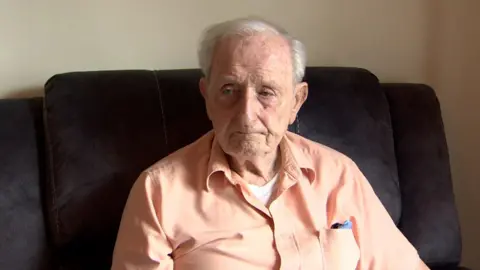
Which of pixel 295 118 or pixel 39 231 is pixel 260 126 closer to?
pixel 295 118

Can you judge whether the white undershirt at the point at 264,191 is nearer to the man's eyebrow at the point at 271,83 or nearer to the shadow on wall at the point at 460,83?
the man's eyebrow at the point at 271,83

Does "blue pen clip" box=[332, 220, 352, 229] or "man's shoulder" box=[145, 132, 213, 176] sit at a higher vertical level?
"man's shoulder" box=[145, 132, 213, 176]

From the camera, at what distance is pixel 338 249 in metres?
1.57

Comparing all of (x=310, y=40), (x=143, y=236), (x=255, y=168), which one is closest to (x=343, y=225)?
(x=255, y=168)

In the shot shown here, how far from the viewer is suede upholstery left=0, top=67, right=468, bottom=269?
1607 millimetres

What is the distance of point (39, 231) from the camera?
1604mm

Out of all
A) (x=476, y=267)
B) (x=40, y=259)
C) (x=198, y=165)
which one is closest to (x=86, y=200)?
(x=40, y=259)

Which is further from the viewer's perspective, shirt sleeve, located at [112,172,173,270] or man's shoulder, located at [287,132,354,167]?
man's shoulder, located at [287,132,354,167]

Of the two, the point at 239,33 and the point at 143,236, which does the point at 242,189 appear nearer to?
Answer: the point at 143,236

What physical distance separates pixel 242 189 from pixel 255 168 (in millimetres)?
79

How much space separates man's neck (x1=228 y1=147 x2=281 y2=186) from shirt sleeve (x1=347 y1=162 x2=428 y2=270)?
216 mm

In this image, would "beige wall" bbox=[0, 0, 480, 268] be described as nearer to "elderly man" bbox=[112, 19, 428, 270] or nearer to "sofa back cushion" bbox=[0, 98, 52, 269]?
"sofa back cushion" bbox=[0, 98, 52, 269]

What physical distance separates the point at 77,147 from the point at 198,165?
301 mm

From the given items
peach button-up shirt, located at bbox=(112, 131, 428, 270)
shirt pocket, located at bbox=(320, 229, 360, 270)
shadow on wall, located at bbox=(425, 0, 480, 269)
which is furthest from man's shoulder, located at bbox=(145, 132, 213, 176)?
shadow on wall, located at bbox=(425, 0, 480, 269)
